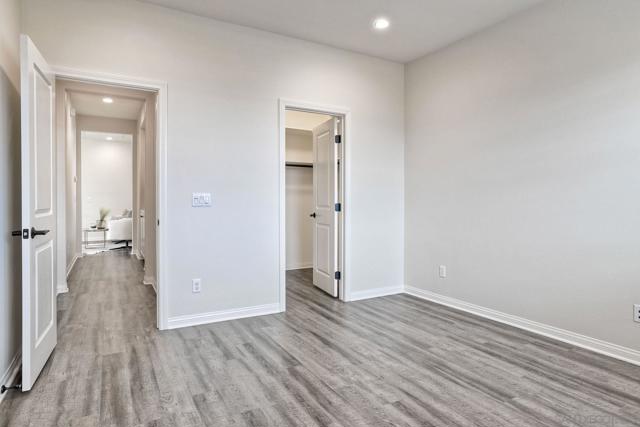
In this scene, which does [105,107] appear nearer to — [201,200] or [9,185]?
[201,200]

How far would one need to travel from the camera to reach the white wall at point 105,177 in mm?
10070

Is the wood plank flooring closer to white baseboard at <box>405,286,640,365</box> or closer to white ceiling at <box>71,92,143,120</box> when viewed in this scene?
white baseboard at <box>405,286,640,365</box>

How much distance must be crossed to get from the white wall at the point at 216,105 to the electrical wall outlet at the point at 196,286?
4 cm

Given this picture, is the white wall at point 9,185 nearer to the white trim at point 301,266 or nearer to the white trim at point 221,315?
the white trim at point 221,315

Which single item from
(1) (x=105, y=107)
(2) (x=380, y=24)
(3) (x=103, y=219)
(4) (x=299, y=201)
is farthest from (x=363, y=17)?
(3) (x=103, y=219)

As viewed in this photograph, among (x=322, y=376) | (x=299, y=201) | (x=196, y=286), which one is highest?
(x=299, y=201)

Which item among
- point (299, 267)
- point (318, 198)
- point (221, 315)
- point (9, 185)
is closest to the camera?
point (9, 185)

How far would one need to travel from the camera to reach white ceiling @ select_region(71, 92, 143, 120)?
577cm

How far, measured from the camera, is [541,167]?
10.3 feet

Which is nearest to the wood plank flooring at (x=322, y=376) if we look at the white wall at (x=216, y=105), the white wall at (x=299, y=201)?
the white wall at (x=216, y=105)

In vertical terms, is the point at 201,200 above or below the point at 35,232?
above

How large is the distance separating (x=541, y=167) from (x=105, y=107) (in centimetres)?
669

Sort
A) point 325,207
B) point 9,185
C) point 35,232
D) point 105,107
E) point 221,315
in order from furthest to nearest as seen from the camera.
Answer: point 105,107 < point 325,207 < point 221,315 < point 9,185 < point 35,232

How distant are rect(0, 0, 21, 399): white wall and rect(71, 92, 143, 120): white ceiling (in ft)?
10.8
